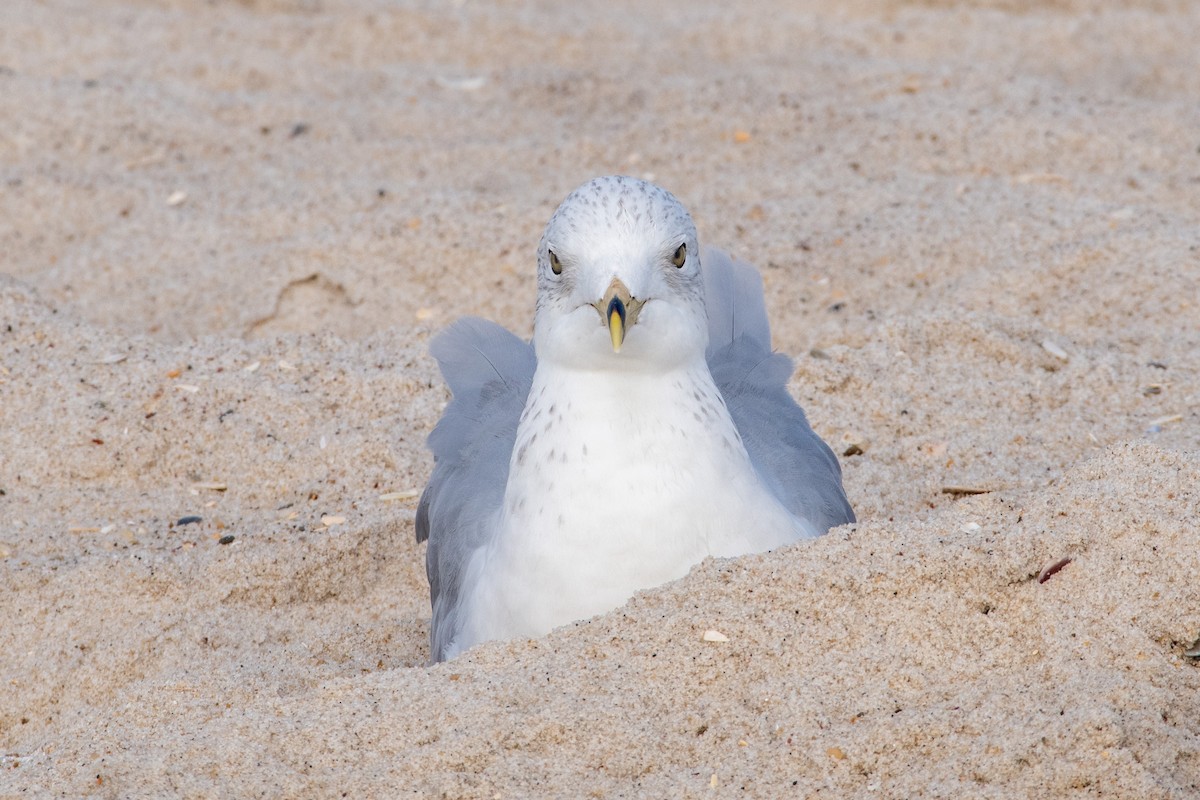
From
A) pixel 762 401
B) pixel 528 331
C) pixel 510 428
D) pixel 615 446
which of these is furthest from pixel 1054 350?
pixel 615 446

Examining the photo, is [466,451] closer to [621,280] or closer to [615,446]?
[615,446]

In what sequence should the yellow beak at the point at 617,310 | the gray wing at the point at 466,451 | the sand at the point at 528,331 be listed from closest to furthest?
the sand at the point at 528,331 → the yellow beak at the point at 617,310 → the gray wing at the point at 466,451

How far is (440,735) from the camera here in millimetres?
2504

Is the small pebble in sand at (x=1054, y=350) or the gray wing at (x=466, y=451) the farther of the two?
the small pebble in sand at (x=1054, y=350)

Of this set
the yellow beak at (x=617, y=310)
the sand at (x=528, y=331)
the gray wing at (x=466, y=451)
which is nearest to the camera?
the sand at (x=528, y=331)

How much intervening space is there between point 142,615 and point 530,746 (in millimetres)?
1418

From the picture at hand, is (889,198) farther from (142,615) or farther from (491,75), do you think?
(142,615)

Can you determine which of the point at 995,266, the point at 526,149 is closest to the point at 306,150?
the point at 526,149

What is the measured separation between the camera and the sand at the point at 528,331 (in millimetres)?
2498

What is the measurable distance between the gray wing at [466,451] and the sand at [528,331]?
312mm

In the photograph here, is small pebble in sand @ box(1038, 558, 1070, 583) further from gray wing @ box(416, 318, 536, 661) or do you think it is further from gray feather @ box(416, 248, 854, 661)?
gray wing @ box(416, 318, 536, 661)

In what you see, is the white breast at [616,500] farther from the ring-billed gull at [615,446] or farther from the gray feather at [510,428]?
the gray feather at [510,428]

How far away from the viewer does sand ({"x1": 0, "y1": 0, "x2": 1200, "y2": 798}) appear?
2498 millimetres

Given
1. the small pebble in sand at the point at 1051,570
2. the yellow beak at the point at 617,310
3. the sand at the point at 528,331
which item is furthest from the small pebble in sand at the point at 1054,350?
the yellow beak at the point at 617,310
